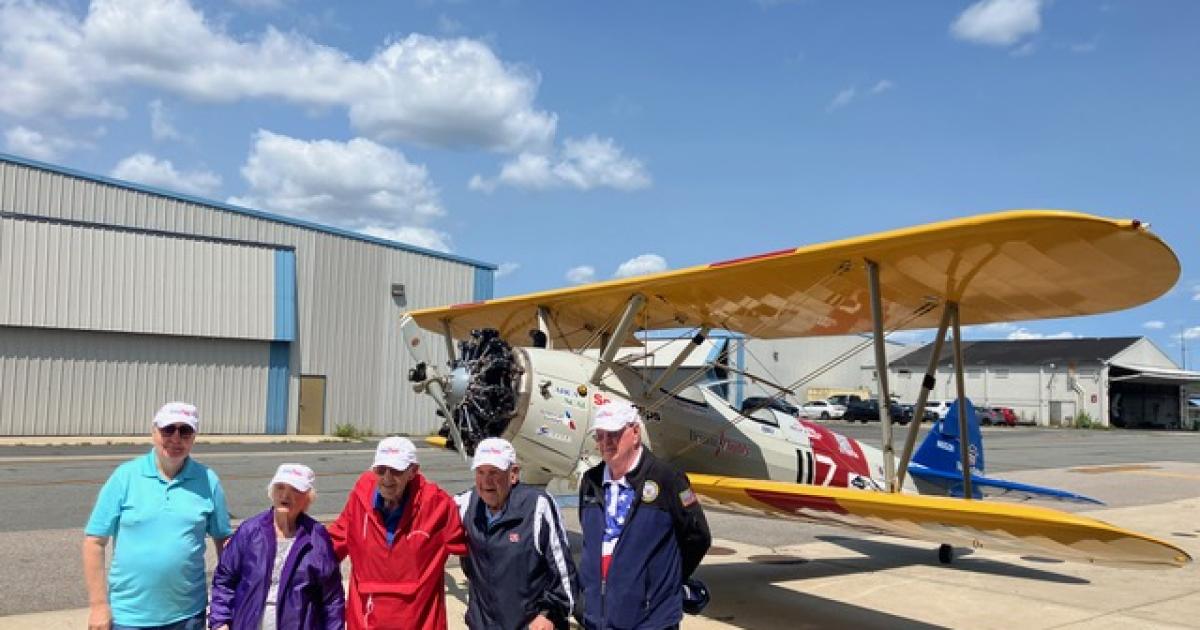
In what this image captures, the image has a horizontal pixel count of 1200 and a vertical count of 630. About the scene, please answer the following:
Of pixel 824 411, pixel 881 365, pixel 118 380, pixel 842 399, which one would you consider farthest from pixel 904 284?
pixel 842 399

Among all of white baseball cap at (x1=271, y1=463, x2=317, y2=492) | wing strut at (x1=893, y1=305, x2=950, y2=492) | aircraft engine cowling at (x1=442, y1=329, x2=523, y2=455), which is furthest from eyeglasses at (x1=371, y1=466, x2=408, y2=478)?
wing strut at (x1=893, y1=305, x2=950, y2=492)

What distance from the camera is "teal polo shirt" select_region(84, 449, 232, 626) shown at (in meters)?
3.40

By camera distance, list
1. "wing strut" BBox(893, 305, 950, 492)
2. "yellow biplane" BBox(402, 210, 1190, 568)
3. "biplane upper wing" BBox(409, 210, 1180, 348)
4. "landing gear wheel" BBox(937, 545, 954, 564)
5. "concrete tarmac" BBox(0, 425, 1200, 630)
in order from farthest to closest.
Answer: "landing gear wheel" BBox(937, 545, 954, 564) < "wing strut" BBox(893, 305, 950, 492) < "concrete tarmac" BBox(0, 425, 1200, 630) < "biplane upper wing" BBox(409, 210, 1180, 348) < "yellow biplane" BBox(402, 210, 1190, 568)

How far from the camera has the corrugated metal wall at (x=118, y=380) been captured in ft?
76.5

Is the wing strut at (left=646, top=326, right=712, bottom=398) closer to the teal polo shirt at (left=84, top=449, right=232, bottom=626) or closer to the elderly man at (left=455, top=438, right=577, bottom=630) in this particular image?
the elderly man at (left=455, top=438, right=577, bottom=630)

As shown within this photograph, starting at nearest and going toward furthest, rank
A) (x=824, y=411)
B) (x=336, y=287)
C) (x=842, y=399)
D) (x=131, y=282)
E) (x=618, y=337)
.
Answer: (x=618, y=337)
(x=131, y=282)
(x=336, y=287)
(x=824, y=411)
(x=842, y=399)

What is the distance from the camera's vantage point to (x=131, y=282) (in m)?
24.8

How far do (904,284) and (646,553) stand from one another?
14.2ft

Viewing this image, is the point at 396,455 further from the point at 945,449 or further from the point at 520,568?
the point at 945,449

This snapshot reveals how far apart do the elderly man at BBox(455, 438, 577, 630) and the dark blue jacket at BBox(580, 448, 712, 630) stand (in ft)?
0.38

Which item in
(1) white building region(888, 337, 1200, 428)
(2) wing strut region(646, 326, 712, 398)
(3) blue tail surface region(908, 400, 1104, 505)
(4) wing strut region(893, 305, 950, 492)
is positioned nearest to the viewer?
(4) wing strut region(893, 305, 950, 492)

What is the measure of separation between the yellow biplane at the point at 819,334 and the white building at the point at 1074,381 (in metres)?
49.2

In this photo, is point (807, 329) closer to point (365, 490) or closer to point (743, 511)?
point (743, 511)

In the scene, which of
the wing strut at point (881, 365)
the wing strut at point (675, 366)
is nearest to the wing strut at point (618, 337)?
the wing strut at point (675, 366)
